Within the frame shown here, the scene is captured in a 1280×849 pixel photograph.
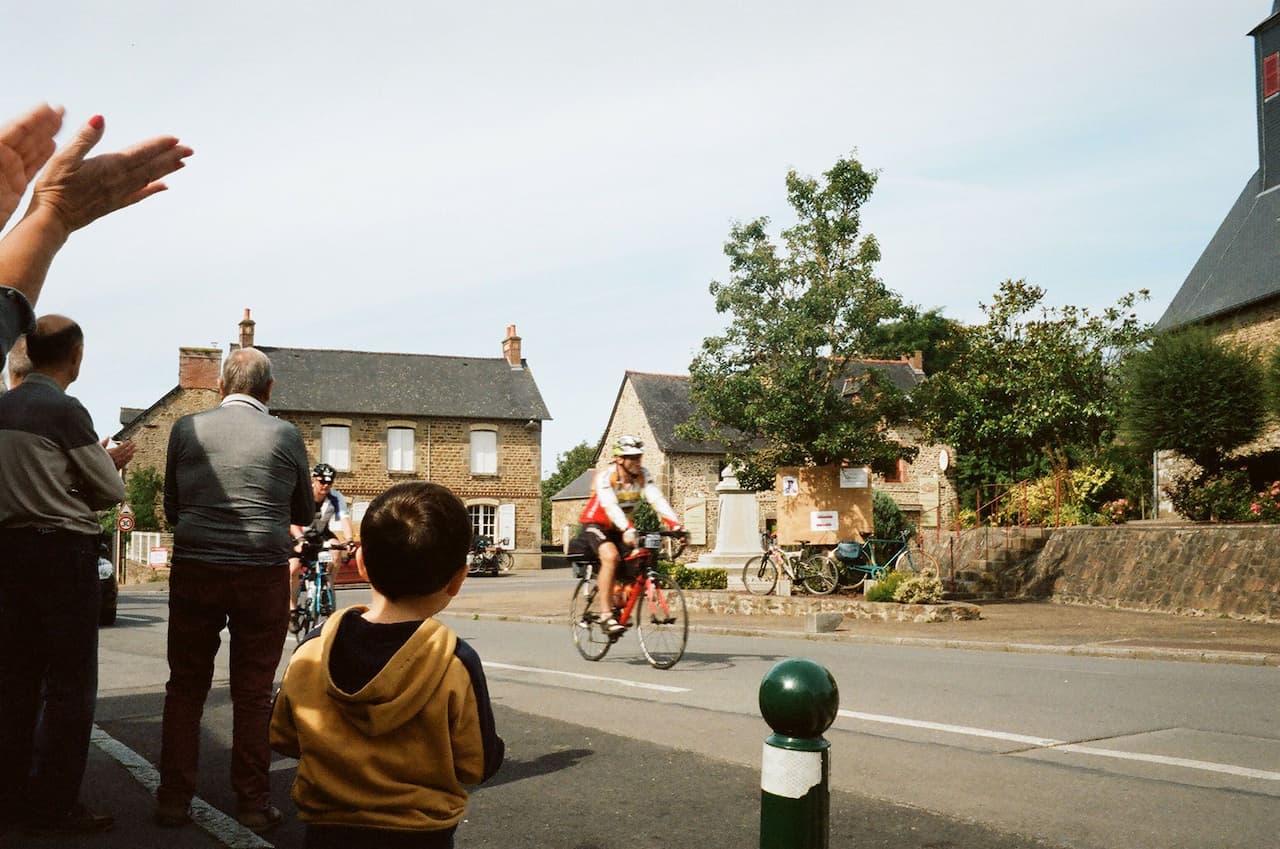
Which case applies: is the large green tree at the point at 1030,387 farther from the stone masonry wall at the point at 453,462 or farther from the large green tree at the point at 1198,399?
the stone masonry wall at the point at 453,462

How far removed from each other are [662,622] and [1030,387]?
16295 mm

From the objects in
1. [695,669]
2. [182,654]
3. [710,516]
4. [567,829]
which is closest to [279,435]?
[182,654]

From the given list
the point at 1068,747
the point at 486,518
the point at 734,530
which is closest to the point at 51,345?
the point at 1068,747

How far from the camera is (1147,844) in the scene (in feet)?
13.4

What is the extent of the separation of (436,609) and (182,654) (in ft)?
7.41

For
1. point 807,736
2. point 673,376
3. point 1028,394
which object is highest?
point 673,376

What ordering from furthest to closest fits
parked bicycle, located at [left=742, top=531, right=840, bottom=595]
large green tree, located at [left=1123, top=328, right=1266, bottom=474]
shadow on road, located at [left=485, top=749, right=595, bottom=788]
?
1. parked bicycle, located at [left=742, top=531, right=840, bottom=595]
2. large green tree, located at [left=1123, top=328, right=1266, bottom=474]
3. shadow on road, located at [left=485, top=749, right=595, bottom=788]

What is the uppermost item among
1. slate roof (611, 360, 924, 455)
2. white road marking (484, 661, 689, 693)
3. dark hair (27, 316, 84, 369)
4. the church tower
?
the church tower

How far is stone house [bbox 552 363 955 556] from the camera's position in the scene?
4656 centimetres

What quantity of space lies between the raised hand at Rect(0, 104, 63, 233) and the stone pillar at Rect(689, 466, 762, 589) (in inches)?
915

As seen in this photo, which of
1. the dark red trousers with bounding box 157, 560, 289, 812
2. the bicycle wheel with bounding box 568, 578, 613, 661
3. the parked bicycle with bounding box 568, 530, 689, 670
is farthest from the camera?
the bicycle wheel with bounding box 568, 578, 613, 661

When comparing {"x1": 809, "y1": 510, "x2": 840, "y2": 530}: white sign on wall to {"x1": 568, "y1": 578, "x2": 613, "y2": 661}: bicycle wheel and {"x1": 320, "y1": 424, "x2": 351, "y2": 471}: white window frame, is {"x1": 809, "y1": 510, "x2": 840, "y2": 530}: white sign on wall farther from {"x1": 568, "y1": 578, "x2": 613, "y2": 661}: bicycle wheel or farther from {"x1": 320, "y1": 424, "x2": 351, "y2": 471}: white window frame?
{"x1": 320, "y1": 424, "x2": 351, "y2": 471}: white window frame

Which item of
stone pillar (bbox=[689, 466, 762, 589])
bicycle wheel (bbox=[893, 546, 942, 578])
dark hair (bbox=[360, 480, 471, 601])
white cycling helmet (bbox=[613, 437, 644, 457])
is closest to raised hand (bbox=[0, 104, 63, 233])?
dark hair (bbox=[360, 480, 471, 601])

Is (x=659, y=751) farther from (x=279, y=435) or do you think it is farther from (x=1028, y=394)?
(x=1028, y=394)
